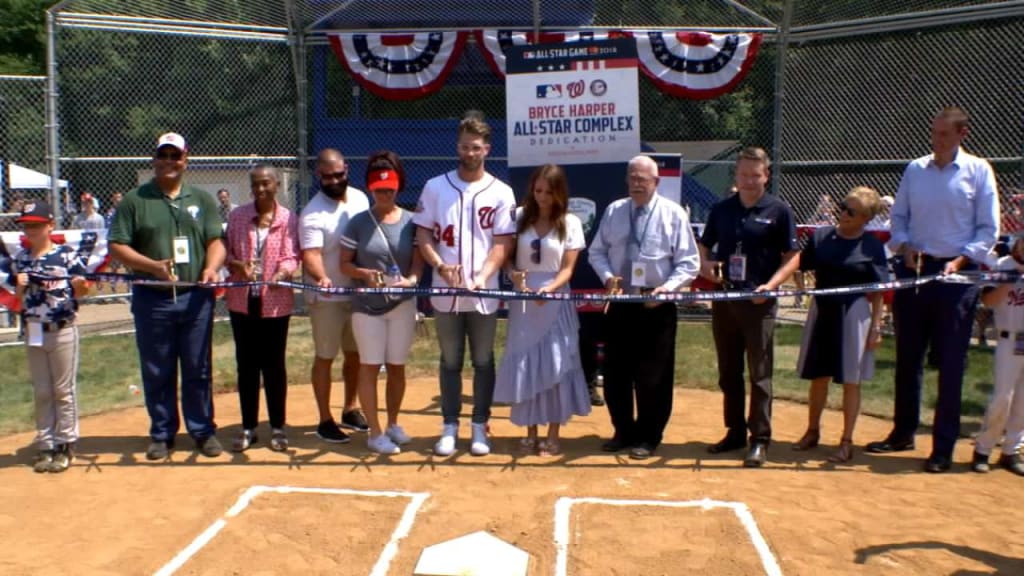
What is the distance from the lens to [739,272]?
5.97 metres

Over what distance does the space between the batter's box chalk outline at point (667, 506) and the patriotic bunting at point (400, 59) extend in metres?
7.59

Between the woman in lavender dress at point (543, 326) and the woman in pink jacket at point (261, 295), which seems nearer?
the woman in lavender dress at point (543, 326)


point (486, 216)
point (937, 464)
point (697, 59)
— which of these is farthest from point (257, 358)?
point (697, 59)

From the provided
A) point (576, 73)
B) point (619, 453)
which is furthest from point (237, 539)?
point (576, 73)

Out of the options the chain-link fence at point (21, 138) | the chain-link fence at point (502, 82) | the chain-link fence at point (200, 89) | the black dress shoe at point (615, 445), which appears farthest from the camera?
the chain-link fence at point (21, 138)

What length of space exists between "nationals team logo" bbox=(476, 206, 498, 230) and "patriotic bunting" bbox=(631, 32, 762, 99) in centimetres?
608

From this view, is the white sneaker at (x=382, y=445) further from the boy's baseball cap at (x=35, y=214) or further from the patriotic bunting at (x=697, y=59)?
the patriotic bunting at (x=697, y=59)

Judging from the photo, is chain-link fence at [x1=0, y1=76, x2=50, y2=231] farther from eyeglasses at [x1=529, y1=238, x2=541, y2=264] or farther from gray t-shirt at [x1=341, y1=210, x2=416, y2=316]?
eyeglasses at [x1=529, y1=238, x2=541, y2=264]

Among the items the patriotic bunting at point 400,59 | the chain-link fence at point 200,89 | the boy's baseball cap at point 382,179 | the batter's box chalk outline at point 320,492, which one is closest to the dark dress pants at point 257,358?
the batter's box chalk outline at point 320,492

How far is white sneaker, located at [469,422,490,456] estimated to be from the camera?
6086 millimetres

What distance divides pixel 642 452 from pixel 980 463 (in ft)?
7.17

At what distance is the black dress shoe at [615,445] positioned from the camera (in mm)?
6270

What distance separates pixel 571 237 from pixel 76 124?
8501 mm

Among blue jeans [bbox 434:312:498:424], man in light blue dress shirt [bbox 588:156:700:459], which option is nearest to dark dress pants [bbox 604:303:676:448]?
man in light blue dress shirt [bbox 588:156:700:459]
